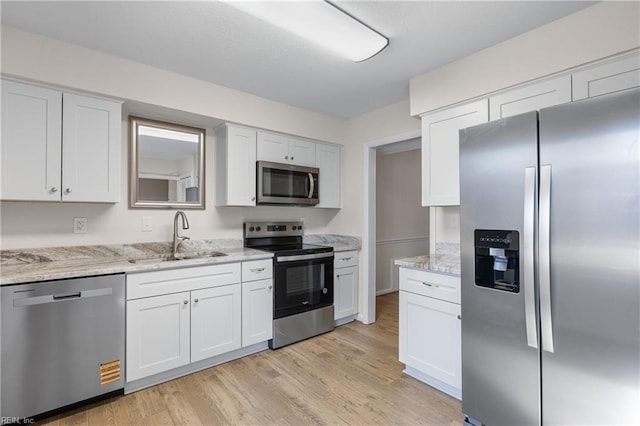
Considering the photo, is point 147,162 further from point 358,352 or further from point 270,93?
point 358,352

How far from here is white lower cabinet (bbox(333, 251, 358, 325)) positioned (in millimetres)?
3353

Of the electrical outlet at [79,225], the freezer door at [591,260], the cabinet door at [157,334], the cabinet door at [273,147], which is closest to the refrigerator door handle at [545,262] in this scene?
the freezer door at [591,260]

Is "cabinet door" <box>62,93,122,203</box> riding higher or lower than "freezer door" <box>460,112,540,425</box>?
higher

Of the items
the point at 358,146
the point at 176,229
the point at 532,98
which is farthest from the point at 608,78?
the point at 176,229

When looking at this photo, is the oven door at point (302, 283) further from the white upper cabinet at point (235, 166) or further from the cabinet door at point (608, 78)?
the cabinet door at point (608, 78)

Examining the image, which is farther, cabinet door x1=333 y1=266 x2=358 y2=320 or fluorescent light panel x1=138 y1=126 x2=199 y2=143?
cabinet door x1=333 y1=266 x2=358 y2=320

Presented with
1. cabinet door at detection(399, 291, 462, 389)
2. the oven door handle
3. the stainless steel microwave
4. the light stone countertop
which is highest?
the stainless steel microwave

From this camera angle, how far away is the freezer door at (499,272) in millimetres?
1485

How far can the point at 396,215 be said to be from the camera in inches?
197

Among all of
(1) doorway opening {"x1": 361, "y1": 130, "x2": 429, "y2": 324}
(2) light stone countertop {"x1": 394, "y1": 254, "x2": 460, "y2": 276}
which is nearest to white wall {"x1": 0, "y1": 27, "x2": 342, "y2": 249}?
(1) doorway opening {"x1": 361, "y1": 130, "x2": 429, "y2": 324}

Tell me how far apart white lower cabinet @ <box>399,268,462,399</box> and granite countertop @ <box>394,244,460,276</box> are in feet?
0.15

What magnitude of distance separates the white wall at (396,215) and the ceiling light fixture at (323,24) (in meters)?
2.78

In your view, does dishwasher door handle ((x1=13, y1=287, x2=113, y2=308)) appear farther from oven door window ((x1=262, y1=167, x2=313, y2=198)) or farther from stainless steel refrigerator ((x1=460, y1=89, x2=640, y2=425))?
stainless steel refrigerator ((x1=460, y1=89, x2=640, y2=425))

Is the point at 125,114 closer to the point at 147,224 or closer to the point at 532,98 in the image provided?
the point at 147,224
